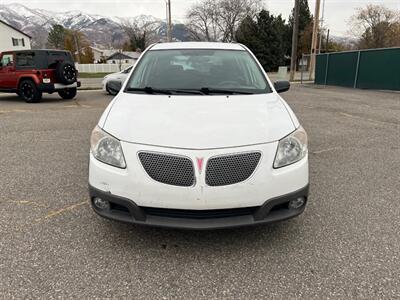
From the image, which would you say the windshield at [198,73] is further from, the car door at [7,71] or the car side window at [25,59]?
the car door at [7,71]

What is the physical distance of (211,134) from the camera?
2330 millimetres

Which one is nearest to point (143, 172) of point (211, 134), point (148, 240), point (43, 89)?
point (211, 134)

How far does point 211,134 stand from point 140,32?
81040 millimetres

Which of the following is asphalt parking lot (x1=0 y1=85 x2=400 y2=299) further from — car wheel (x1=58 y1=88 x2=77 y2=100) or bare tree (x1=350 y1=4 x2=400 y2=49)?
bare tree (x1=350 y1=4 x2=400 y2=49)

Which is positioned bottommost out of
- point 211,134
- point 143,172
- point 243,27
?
point 143,172

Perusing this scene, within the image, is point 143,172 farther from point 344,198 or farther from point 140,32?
point 140,32

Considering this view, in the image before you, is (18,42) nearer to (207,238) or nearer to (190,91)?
(190,91)

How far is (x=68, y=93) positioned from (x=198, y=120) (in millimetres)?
11452

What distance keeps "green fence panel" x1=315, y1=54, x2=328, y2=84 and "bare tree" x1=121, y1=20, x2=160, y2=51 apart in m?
56.0

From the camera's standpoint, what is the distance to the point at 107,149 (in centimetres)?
243

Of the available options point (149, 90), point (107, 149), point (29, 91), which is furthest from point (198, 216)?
point (29, 91)

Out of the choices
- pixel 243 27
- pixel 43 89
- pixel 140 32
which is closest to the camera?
pixel 43 89

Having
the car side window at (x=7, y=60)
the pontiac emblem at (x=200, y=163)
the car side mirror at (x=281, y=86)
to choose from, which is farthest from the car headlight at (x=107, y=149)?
the car side window at (x=7, y=60)

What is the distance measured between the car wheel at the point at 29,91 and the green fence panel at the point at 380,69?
15.4m
